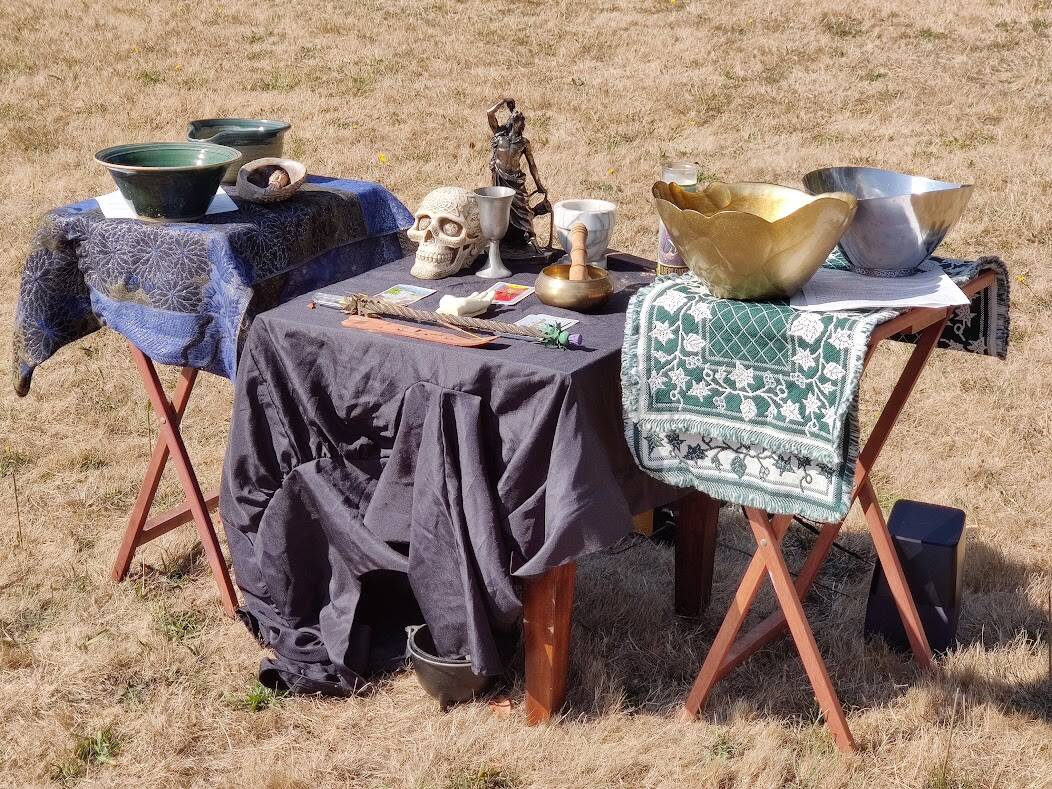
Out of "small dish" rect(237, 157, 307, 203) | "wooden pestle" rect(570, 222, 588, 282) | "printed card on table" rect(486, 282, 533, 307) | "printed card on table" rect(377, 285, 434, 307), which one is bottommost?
"printed card on table" rect(486, 282, 533, 307)

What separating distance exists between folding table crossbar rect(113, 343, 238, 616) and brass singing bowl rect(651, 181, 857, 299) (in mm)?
1664

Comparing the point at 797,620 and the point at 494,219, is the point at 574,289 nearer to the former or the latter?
the point at 494,219

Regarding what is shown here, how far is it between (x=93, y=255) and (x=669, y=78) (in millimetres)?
7068

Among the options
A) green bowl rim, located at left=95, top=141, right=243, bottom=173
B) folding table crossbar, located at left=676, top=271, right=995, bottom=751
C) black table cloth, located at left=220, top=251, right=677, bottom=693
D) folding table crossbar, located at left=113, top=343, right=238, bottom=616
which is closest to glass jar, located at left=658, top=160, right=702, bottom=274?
black table cloth, located at left=220, top=251, right=677, bottom=693

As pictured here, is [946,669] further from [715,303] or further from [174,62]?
[174,62]

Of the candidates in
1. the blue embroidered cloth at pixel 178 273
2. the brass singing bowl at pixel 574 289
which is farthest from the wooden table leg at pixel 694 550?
the blue embroidered cloth at pixel 178 273

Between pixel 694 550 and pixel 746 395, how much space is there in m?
0.97

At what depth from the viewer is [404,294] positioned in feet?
9.49

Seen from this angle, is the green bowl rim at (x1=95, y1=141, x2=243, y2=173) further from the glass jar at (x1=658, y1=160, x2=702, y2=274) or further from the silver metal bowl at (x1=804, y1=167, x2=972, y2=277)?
the silver metal bowl at (x1=804, y1=167, x2=972, y2=277)

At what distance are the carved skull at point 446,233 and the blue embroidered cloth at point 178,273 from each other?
420 millimetres

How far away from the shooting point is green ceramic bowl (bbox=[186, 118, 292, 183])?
11.6ft

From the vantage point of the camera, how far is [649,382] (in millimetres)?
2451

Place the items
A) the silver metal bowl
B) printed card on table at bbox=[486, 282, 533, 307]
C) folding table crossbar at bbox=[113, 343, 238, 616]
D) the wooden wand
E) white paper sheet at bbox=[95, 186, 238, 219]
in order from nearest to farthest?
1. the silver metal bowl
2. the wooden wand
3. printed card on table at bbox=[486, 282, 533, 307]
4. white paper sheet at bbox=[95, 186, 238, 219]
5. folding table crossbar at bbox=[113, 343, 238, 616]

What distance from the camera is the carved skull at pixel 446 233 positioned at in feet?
9.62
